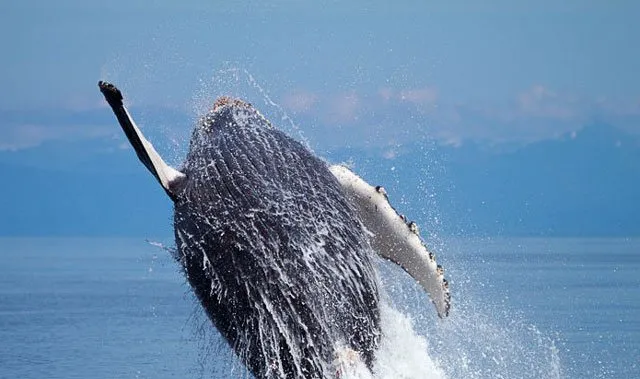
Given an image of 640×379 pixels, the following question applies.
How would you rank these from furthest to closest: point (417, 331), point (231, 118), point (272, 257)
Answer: point (417, 331), point (231, 118), point (272, 257)

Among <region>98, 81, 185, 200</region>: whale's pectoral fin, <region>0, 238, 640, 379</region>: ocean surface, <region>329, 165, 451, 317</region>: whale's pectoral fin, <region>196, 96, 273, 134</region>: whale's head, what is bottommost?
<region>98, 81, 185, 200</region>: whale's pectoral fin

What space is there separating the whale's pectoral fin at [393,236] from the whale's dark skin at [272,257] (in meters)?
0.73

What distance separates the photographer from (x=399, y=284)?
917 centimetres

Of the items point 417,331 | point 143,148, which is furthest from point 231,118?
point 417,331

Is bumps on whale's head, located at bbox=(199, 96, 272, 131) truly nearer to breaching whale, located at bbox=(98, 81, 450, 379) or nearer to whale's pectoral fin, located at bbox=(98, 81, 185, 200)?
breaching whale, located at bbox=(98, 81, 450, 379)

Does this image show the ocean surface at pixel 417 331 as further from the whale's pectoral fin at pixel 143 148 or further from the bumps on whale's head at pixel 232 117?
the bumps on whale's head at pixel 232 117

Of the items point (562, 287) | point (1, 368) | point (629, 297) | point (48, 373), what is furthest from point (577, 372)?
point (562, 287)

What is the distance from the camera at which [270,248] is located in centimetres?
771

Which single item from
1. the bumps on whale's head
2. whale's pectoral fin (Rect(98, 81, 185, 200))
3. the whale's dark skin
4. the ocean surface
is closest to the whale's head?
the bumps on whale's head

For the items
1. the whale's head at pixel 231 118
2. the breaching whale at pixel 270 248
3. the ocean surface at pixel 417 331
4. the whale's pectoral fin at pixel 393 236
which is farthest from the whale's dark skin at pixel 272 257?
the whale's pectoral fin at pixel 393 236

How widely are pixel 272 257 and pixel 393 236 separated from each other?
2.06m

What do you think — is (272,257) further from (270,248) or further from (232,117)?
(232,117)

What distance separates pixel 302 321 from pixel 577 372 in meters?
9.84

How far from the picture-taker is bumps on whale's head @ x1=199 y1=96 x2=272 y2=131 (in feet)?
28.8
